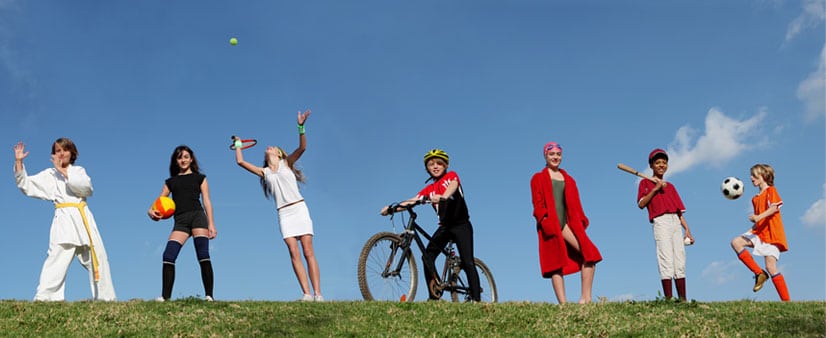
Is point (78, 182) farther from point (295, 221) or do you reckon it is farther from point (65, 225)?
point (295, 221)

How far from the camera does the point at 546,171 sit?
1160 centimetres

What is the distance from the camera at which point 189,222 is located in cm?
1116

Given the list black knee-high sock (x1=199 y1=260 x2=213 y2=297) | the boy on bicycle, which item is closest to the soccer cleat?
the boy on bicycle

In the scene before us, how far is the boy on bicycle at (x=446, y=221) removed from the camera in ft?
38.6

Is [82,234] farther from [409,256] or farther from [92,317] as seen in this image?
[409,256]

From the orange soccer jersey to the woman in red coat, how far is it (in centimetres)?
394

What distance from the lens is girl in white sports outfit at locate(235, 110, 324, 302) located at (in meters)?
11.5

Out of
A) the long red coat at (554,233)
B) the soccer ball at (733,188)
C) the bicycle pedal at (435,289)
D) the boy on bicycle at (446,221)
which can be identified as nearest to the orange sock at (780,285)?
the soccer ball at (733,188)

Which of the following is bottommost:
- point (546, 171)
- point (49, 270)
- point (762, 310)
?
point (762, 310)

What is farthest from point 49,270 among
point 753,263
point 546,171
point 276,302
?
point 753,263

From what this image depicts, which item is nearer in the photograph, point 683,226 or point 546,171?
point 546,171

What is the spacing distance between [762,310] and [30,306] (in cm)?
975

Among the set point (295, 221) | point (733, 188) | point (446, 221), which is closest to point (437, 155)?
point (446, 221)

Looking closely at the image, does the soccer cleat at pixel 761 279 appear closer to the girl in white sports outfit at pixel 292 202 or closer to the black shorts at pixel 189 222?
the girl in white sports outfit at pixel 292 202
